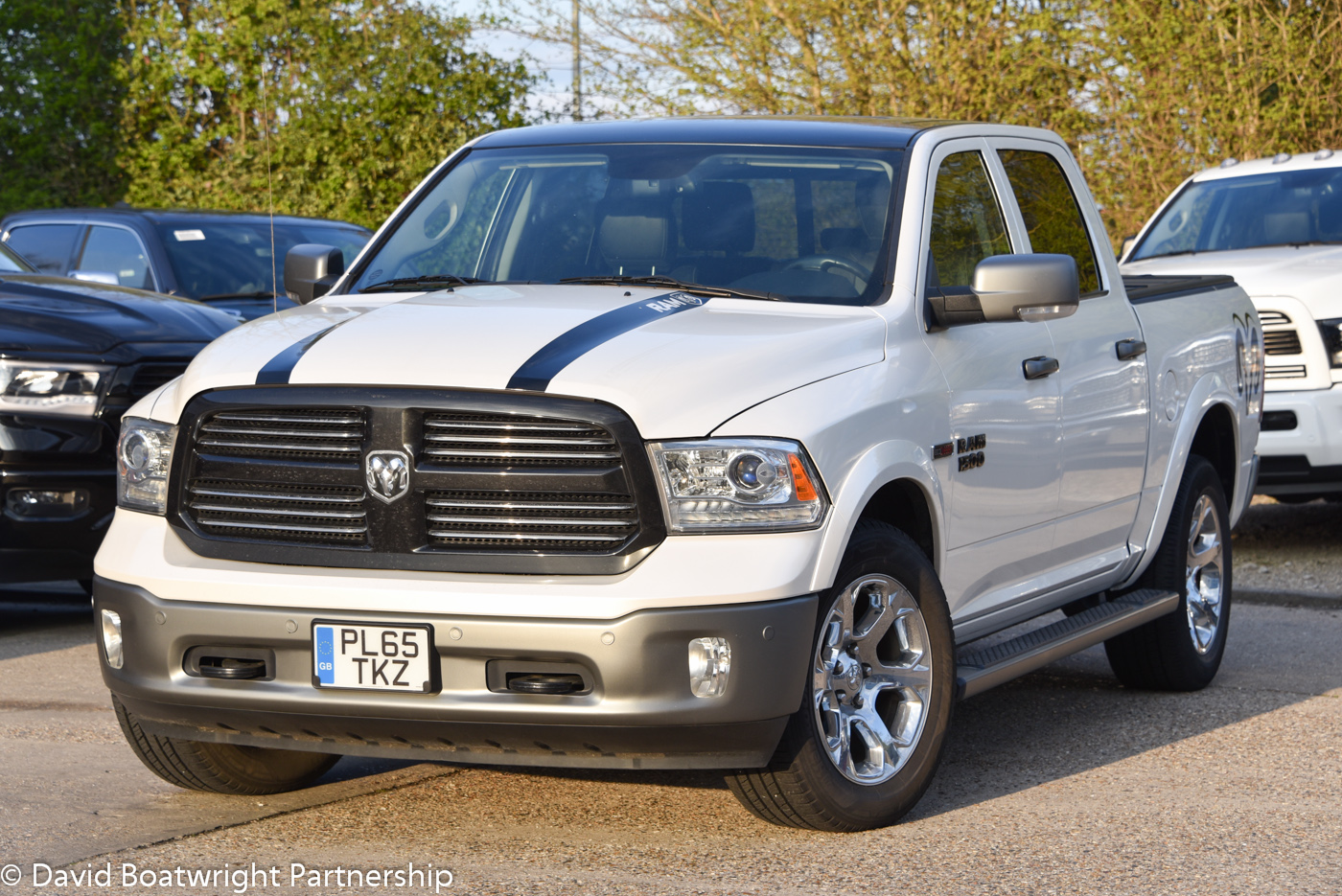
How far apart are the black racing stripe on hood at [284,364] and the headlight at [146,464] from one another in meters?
0.30

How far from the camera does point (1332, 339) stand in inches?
363

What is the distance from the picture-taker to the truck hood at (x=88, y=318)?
706 cm

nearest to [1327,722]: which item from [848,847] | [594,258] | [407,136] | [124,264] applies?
[848,847]

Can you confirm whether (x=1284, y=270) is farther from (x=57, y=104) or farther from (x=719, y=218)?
(x=57, y=104)

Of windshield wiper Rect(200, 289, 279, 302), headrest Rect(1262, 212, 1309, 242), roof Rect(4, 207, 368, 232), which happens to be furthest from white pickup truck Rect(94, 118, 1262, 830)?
roof Rect(4, 207, 368, 232)

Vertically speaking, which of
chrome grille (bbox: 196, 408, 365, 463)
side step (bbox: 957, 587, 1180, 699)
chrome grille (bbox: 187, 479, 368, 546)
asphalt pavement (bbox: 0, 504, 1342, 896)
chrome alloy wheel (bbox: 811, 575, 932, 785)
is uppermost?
chrome grille (bbox: 196, 408, 365, 463)

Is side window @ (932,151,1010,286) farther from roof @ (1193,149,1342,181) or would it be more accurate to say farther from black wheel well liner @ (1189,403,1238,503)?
roof @ (1193,149,1342,181)

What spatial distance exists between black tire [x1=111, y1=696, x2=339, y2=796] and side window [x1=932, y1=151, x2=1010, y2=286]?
7.39 ft

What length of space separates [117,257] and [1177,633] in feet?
22.6

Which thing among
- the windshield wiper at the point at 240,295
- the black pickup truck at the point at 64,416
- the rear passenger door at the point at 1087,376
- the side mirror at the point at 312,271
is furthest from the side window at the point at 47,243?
the rear passenger door at the point at 1087,376

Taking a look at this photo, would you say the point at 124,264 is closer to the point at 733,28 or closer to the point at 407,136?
the point at 407,136

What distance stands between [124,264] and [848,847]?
7.51 meters

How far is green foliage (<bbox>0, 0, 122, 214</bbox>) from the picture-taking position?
21391 millimetres

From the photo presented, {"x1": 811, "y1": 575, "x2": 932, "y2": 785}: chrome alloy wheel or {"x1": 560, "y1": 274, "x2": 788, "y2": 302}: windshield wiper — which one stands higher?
{"x1": 560, "y1": 274, "x2": 788, "y2": 302}: windshield wiper
